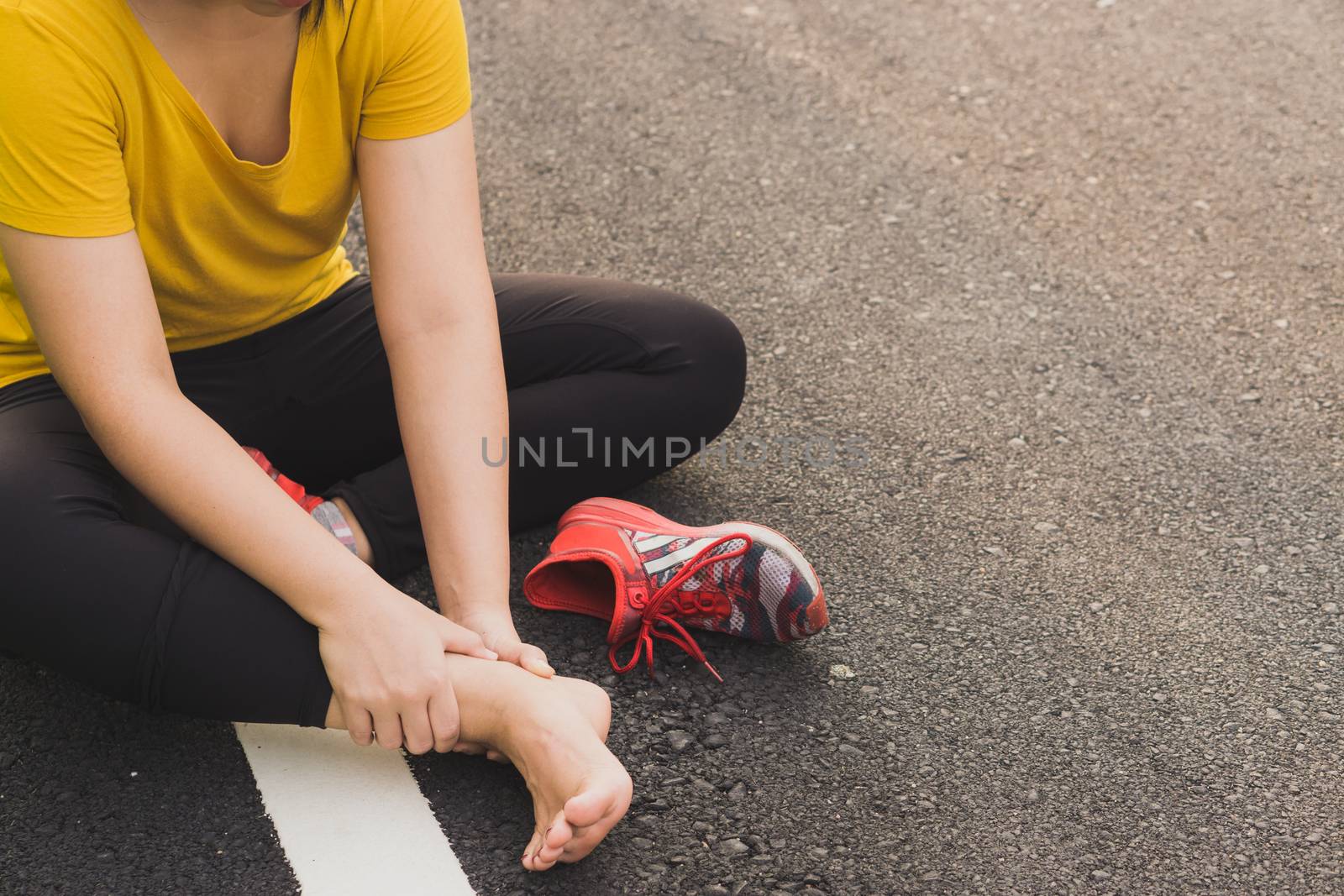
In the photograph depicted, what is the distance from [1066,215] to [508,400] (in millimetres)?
1620

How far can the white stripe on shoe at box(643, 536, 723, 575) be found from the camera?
1873 mm

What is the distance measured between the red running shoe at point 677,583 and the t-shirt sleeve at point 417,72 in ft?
2.12

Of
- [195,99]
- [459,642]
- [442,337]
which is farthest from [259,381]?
[459,642]

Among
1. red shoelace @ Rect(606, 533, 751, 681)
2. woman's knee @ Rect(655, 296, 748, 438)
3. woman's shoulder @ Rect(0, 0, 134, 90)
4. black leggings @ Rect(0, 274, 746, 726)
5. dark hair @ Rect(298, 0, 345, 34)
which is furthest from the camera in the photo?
woman's knee @ Rect(655, 296, 748, 438)

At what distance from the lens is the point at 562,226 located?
9.74ft

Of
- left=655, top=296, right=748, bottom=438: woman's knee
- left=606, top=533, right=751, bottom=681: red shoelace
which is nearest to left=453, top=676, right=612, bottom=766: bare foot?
left=606, top=533, right=751, bottom=681: red shoelace

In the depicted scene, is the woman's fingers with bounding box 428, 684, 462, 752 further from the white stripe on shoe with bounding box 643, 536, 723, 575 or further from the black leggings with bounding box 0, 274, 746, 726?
the white stripe on shoe with bounding box 643, 536, 723, 575

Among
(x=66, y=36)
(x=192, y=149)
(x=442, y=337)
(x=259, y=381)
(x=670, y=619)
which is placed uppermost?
(x=66, y=36)

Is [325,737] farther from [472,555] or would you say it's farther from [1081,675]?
[1081,675]

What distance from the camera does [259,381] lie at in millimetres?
1894

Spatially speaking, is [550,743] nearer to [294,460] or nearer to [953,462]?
[294,460]

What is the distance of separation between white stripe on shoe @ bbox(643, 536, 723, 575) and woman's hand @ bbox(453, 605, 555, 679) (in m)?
0.26

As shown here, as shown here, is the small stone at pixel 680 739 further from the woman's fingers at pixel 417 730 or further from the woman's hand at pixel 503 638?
the woman's fingers at pixel 417 730

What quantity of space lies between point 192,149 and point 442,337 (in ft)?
1.29
